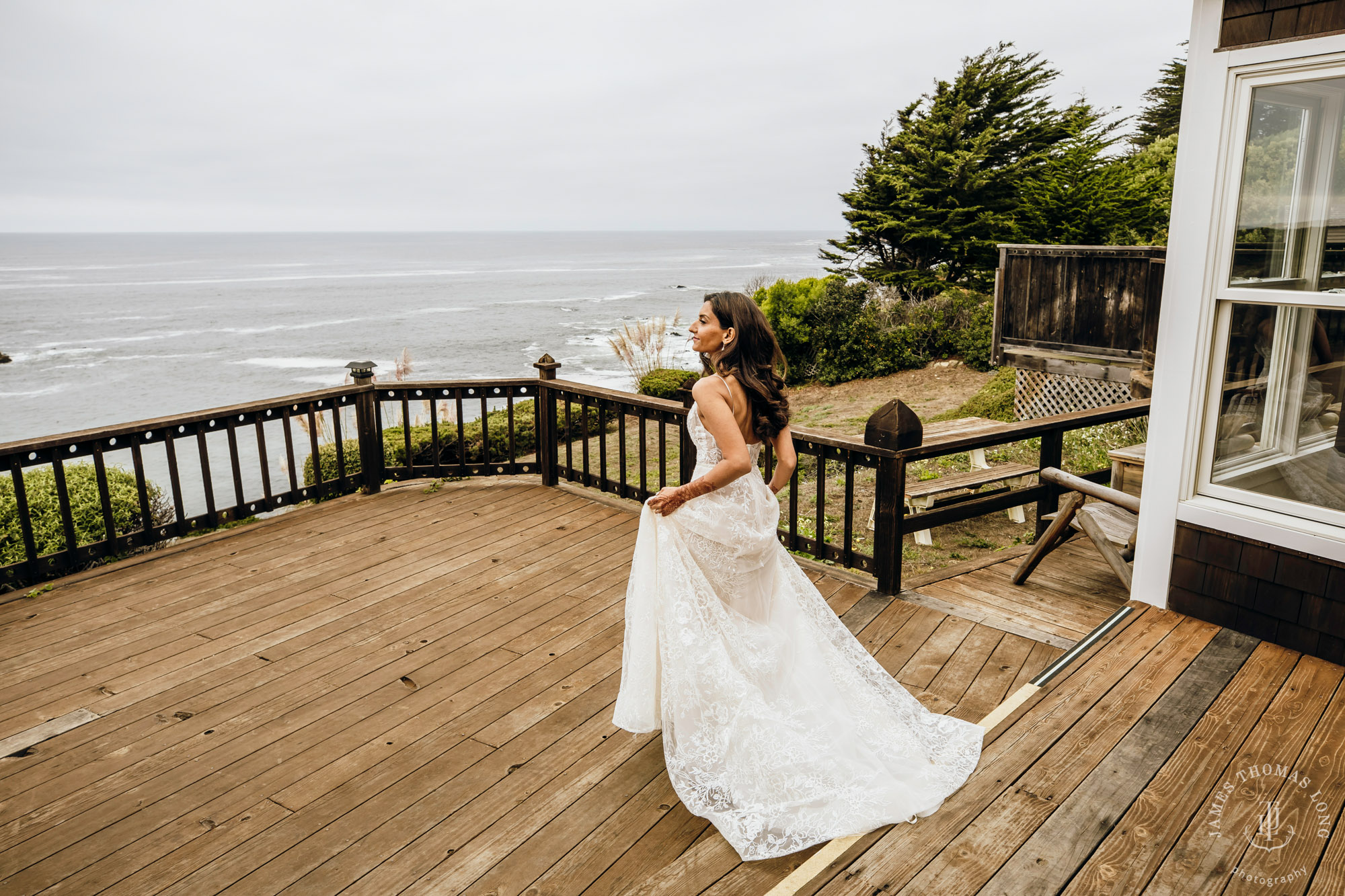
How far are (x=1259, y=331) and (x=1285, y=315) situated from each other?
3.8 inches

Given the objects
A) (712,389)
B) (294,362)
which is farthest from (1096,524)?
(294,362)

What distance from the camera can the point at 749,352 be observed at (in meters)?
2.51

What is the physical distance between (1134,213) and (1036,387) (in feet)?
23.8

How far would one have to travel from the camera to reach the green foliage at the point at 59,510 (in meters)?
6.42

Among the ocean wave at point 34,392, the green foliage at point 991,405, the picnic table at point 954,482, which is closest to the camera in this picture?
Answer: the picnic table at point 954,482

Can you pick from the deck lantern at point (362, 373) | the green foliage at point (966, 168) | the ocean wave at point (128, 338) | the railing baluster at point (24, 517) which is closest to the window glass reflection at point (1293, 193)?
the deck lantern at point (362, 373)

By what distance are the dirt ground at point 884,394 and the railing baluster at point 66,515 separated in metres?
10.5

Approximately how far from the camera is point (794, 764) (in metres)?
2.29

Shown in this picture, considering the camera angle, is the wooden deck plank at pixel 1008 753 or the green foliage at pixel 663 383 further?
→ the green foliage at pixel 663 383

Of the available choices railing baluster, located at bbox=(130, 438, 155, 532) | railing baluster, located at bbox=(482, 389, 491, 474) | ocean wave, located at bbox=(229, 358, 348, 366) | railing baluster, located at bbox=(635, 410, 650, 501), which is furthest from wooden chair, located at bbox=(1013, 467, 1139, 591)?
ocean wave, located at bbox=(229, 358, 348, 366)

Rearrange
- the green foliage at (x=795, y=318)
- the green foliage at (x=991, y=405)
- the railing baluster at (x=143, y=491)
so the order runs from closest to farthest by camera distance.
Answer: the railing baluster at (x=143, y=491) → the green foliage at (x=991, y=405) → the green foliage at (x=795, y=318)

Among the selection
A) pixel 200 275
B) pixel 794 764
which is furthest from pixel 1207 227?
pixel 200 275

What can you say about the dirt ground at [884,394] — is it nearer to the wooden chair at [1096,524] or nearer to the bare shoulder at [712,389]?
the wooden chair at [1096,524]

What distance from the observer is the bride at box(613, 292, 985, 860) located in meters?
2.29
